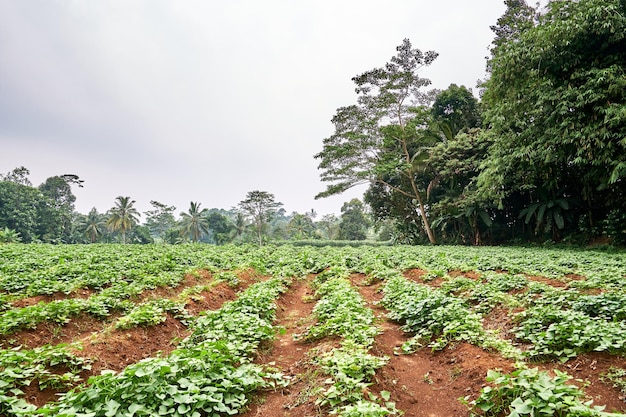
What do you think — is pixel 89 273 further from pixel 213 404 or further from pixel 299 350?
pixel 213 404

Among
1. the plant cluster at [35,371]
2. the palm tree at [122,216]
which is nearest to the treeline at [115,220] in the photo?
the palm tree at [122,216]

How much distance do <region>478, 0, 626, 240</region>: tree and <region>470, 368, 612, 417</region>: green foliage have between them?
44.0 feet

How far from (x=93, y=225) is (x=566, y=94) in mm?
67506

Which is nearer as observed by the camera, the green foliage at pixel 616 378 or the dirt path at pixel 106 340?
the green foliage at pixel 616 378

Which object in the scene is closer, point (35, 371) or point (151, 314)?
point (35, 371)

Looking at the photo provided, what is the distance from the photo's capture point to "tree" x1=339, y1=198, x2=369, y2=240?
54000 millimetres

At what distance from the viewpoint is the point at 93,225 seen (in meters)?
58.1

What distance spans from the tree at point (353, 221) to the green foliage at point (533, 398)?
167 feet

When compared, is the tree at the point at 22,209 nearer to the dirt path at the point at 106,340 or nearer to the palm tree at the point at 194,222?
the palm tree at the point at 194,222

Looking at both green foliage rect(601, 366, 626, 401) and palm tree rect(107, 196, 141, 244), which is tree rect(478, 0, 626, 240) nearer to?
green foliage rect(601, 366, 626, 401)

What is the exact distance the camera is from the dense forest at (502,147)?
42.7ft

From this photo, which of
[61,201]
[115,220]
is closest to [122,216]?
[115,220]

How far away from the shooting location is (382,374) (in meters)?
4.09

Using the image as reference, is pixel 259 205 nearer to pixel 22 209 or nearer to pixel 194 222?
→ pixel 194 222
